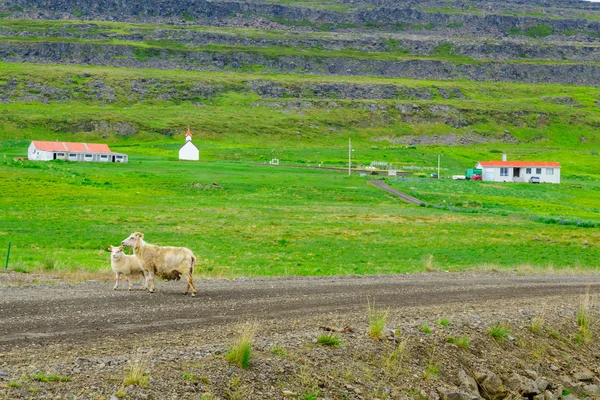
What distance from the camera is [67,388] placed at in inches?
484

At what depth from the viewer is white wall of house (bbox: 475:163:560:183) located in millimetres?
131750

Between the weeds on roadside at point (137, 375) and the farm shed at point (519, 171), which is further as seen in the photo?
the farm shed at point (519, 171)

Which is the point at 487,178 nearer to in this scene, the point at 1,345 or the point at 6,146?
the point at 6,146

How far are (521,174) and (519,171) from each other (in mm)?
799

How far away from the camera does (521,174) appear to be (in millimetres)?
134375

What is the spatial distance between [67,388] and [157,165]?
102m

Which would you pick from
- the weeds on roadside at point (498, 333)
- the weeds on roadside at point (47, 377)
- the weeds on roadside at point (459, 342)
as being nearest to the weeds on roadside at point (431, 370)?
the weeds on roadside at point (459, 342)

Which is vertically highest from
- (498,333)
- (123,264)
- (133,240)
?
(133,240)

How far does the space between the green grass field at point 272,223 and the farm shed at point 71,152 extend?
2447 cm

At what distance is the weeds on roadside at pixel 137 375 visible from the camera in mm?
12820

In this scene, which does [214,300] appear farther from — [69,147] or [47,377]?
[69,147]

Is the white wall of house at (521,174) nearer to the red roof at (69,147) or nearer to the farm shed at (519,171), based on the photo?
the farm shed at (519,171)

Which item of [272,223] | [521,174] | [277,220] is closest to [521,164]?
[521,174]

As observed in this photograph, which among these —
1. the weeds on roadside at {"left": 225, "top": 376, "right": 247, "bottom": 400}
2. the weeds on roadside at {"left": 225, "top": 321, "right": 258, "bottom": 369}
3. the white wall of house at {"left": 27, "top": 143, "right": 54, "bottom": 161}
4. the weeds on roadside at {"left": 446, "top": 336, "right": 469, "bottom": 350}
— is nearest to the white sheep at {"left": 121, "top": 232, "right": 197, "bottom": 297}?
the weeds on roadside at {"left": 225, "top": 321, "right": 258, "bottom": 369}
